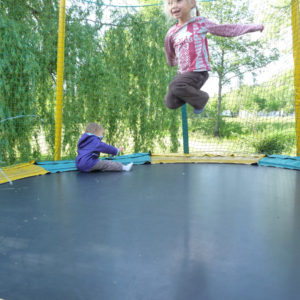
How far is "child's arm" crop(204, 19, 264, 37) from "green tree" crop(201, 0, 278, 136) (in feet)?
4.71

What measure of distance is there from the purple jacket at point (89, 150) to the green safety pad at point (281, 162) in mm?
1499

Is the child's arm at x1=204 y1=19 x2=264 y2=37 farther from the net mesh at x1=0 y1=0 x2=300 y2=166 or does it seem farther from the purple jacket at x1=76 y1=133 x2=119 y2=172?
the purple jacket at x1=76 y1=133 x2=119 y2=172

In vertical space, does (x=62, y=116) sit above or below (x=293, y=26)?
below

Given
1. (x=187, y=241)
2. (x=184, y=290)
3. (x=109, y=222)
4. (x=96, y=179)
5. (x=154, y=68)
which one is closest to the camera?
(x=184, y=290)

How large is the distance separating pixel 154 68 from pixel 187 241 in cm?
280

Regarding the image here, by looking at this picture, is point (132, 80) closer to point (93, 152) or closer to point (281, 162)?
point (93, 152)

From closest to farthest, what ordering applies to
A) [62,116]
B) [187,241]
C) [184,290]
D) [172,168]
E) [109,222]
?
[184,290]
[187,241]
[109,222]
[172,168]
[62,116]

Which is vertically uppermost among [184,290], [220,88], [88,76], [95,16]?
[95,16]

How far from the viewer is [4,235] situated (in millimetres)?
1237

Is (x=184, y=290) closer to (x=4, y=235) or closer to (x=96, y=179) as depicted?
(x=4, y=235)

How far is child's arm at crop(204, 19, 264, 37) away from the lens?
1739mm

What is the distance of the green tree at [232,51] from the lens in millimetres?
3287

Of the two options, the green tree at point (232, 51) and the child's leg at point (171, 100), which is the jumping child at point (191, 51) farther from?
the green tree at point (232, 51)

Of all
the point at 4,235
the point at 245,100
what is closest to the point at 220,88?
the point at 245,100
